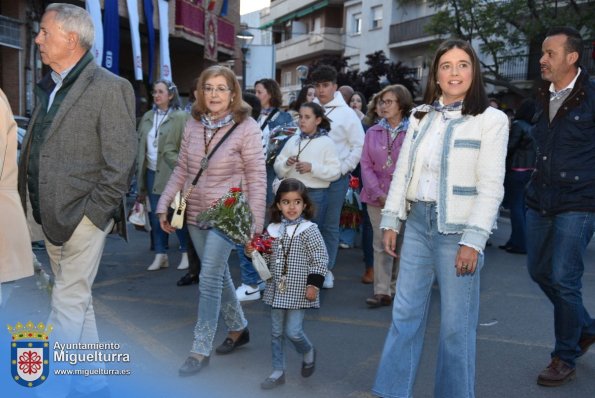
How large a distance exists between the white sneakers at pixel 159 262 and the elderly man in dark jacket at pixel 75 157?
409 centimetres

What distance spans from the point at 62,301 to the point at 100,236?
41 centimetres

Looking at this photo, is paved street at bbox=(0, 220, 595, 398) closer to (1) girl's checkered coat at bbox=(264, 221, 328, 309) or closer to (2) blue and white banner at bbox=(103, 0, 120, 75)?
(1) girl's checkered coat at bbox=(264, 221, 328, 309)

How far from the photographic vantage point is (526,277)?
324 inches

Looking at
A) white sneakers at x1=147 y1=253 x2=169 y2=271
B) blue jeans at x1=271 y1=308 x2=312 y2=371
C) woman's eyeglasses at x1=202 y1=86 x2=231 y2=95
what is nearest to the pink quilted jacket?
woman's eyeglasses at x1=202 y1=86 x2=231 y2=95

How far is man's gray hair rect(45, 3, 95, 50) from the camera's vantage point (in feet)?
12.8

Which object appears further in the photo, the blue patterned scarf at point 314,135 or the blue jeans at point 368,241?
the blue jeans at point 368,241

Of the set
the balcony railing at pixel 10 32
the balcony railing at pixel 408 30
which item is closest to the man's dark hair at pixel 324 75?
the balcony railing at pixel 10 32

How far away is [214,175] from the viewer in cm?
477

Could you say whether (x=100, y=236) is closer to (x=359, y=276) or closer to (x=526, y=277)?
(x=359, y=276)

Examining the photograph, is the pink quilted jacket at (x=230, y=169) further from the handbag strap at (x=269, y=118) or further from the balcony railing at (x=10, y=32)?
the balcony railing at (x=10, y=32)

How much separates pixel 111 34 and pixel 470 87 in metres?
14.7

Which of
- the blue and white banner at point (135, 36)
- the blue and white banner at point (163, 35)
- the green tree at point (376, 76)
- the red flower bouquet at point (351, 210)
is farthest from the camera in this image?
the green tree at point (376, 76)

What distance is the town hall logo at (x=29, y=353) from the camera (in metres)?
3.85

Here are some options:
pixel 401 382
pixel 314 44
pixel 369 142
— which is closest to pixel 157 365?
pixel 401 382
